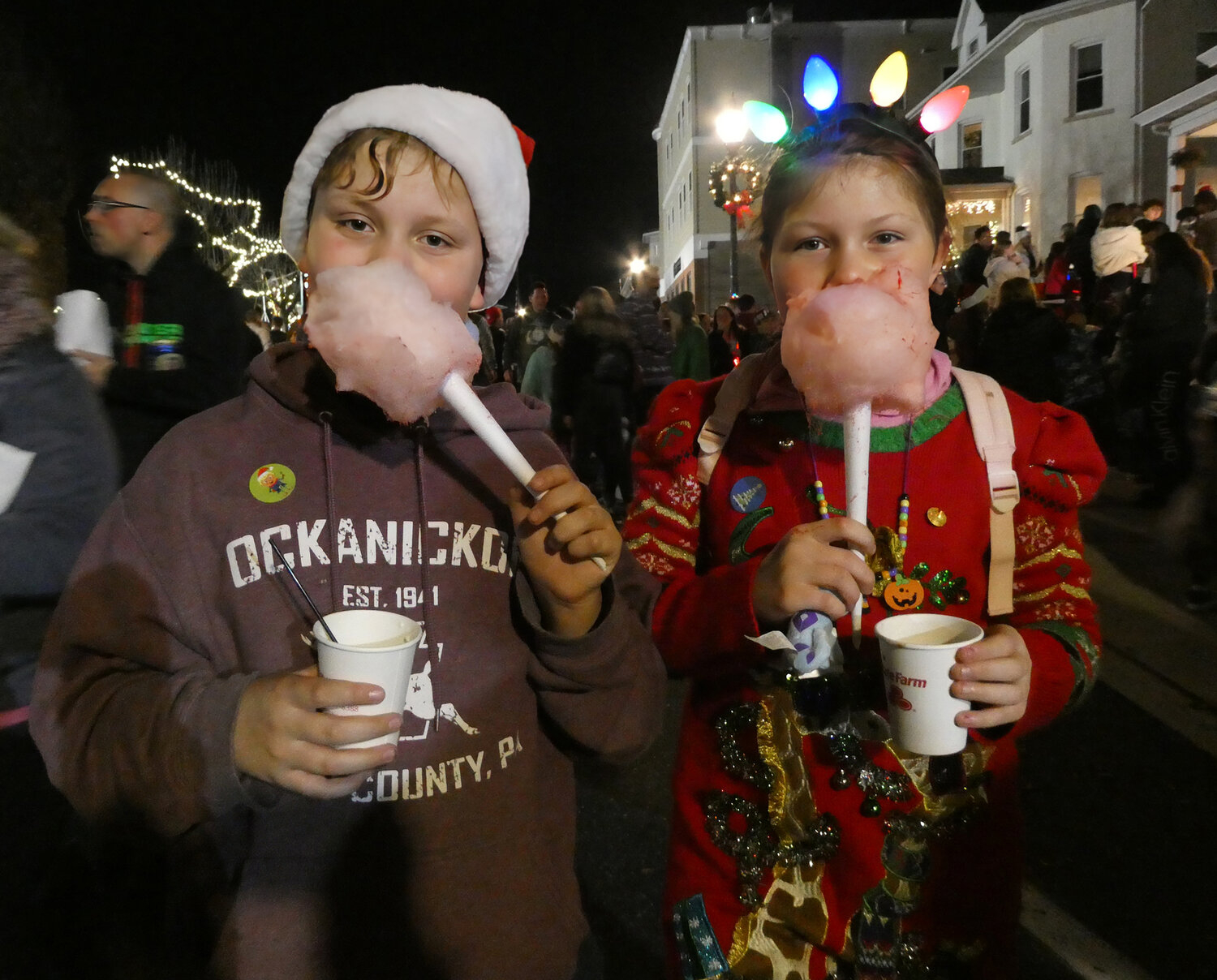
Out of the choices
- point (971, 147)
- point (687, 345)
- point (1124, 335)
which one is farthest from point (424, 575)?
point (971, 147)

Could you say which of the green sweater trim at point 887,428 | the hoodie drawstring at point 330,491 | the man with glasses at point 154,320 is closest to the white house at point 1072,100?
the man with glasses at point 154,320

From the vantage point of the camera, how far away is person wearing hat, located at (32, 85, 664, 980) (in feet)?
4.37

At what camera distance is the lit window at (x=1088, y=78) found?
23.2m

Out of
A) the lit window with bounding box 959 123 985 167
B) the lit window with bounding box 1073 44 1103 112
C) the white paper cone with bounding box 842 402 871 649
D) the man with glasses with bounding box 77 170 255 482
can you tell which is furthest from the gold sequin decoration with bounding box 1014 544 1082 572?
the lit window with bounding box 959 123 985 167

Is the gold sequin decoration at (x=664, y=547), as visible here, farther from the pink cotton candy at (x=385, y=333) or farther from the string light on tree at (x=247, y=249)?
the string light on tree at (x=247, y=249)

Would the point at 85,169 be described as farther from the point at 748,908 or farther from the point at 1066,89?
the point at 1066,89

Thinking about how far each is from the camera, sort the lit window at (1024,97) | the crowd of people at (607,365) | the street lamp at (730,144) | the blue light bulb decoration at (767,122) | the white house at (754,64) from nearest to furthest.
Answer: the blue light bulb decoration at (767,122) → the street lamp at (730,144) → the crowd of people at (607,365) → the lit window at (1024,97) → the white house at (754,64)

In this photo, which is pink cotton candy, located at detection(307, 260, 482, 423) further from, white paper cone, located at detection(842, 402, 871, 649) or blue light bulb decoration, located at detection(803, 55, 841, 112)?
blue light bulb decoration, located at detection(803, 55, 841, 112)

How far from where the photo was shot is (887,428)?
175 centimetres

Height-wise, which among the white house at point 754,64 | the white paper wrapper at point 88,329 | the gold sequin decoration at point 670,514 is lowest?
the gold sequin decoration at point 670,514

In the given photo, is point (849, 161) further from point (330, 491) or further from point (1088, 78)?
point (1088, 78)

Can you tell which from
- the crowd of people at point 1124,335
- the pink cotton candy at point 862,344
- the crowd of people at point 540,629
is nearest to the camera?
the crowd of people at point 540,629

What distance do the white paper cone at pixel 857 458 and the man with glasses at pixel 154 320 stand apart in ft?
9.57

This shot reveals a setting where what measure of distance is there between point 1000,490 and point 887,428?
0.77 feet
